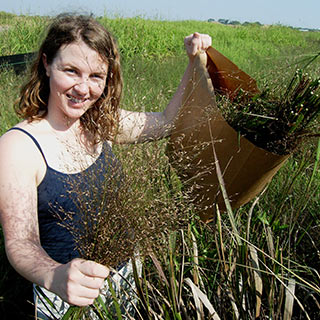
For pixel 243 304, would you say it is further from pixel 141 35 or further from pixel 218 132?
pixel 141 35

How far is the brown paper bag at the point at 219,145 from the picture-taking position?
155 cm

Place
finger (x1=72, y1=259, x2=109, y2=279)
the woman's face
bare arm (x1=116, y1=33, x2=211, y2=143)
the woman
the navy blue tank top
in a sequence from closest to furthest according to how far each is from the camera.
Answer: finger (x1=72, y1=259, x2=109, y2=279)
the woman
the navy blue tank top
the woman's face
bare arm (x1=116, y1=33, x2=211, y2=143)

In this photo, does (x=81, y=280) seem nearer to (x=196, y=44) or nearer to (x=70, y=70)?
(x=70, y=70)

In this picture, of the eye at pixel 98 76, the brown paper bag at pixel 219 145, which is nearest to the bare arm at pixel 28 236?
the eye at pixel 98 76

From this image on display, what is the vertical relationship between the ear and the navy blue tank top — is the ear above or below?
above

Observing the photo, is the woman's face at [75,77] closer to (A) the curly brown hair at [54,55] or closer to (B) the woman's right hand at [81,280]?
(A) the curly brown hair at [54,55]

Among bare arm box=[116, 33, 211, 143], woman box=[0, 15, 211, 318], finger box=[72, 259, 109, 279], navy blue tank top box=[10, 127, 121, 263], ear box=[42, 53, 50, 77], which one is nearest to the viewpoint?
finger box=[72, 259, 109, 279]

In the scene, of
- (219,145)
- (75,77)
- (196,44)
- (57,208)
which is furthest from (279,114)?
(57,208)

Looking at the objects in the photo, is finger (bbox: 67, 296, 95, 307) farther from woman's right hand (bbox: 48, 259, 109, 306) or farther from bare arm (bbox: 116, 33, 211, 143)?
bare arm (bbox: 116, 33, 211, 143)

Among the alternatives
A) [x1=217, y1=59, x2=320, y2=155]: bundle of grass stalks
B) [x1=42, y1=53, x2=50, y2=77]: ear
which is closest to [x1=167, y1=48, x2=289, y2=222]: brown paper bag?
[x1=217, y1=59, x2=320, y2=155]: bundle of grass stalks

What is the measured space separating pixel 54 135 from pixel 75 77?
0.80 ft

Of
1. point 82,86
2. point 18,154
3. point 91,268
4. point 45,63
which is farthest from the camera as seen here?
point 45,63

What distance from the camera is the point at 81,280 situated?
1.02m

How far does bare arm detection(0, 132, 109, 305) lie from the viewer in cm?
102
